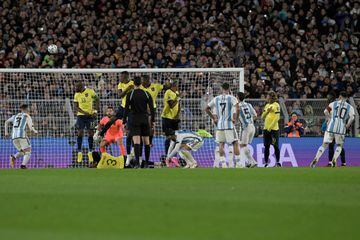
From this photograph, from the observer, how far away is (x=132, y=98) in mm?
19922

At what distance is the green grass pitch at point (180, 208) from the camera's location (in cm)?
823

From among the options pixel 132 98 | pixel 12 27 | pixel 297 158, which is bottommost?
pixel 297 158

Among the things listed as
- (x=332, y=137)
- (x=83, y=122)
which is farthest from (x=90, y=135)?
(x=332, y=137)

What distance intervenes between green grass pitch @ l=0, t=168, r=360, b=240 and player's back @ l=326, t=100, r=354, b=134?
768cm

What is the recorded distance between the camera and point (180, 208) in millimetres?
10094

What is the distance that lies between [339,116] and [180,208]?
43.9 ft

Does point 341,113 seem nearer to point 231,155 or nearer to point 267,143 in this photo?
point 267,143

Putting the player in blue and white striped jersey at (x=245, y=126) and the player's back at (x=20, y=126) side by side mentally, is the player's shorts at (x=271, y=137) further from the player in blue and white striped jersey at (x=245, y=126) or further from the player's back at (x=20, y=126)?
the player's back at (x=20, y=126)

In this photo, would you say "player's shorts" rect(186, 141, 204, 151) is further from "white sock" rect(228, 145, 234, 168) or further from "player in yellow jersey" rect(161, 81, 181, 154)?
"white sock" rect(228, 145, 234, 168)

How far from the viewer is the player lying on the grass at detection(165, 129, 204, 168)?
22686 millimetres

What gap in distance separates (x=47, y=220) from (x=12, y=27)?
2344cm

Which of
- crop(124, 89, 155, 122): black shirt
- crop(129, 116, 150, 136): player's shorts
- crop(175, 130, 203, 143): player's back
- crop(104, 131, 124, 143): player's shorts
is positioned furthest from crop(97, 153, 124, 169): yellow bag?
crop(124, 89, 155, 122): black shirt

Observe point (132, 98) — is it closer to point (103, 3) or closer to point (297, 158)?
point (297, 158)

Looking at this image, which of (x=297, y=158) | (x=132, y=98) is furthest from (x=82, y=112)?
(x=297, y=158)
